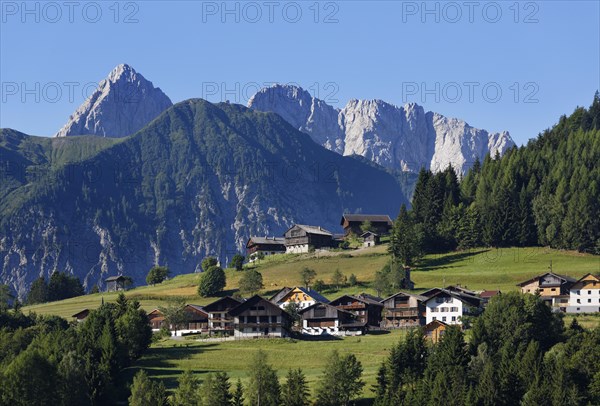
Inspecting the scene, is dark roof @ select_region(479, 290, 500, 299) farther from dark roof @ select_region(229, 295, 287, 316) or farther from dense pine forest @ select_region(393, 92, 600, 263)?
dark roof @ select_region(229, 295, 287, 316)

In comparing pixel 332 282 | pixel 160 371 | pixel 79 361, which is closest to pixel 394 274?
pixel 332 282

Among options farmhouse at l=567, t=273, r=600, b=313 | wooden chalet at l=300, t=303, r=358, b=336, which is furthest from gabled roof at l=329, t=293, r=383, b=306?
farmhouse at l=567, t=273, r=600, b=313

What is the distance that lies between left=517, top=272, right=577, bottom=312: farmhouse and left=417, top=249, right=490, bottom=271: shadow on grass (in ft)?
87.3

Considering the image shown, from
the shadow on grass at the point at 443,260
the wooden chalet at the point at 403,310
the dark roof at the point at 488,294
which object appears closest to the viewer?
the wooden chalet at the point at 403,310

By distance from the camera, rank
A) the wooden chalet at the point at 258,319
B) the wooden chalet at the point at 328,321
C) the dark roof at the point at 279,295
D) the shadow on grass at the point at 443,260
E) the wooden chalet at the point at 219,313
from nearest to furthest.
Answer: the wooden chalet at the point at 258,319, the wooden chalet at the point at 328,321, the wooden chalet at the point at 219,313, the dark roof at the point at 279,295, the shadow on grass at the point at 443,260

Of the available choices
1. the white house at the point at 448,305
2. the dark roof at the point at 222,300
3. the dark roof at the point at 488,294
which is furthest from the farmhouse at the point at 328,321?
the dark roof at the point at 488,294

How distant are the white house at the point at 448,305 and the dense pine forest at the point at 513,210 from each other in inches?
1421

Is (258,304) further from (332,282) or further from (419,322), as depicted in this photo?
(332,282)

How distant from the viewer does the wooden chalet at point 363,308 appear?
433ft

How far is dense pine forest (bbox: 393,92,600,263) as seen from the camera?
170125mm

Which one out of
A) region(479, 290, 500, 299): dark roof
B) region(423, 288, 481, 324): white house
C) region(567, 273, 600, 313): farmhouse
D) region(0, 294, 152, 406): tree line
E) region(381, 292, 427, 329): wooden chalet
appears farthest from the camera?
region(567, 273, 600, 313): farmhouse

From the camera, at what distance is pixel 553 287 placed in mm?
140500

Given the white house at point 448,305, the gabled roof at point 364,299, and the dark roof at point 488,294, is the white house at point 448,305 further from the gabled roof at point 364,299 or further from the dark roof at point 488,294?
the gabled roof at point 364,299

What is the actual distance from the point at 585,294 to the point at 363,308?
3236 centimetres
